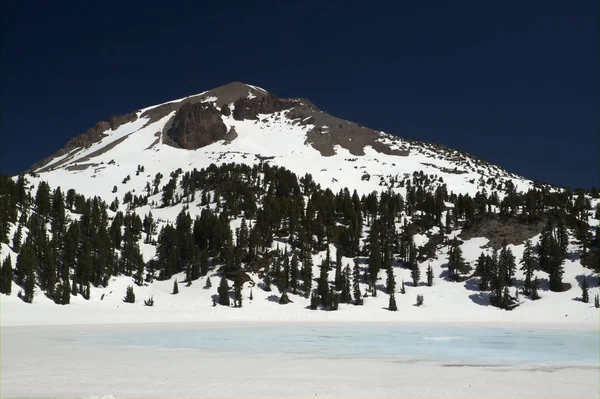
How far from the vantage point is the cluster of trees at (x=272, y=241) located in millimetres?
69000

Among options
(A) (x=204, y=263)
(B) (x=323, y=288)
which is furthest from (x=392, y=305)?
(A) (x=204, y=263)

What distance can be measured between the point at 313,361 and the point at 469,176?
16381 centimetres

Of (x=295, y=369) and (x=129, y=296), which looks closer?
(x=295, y=369)

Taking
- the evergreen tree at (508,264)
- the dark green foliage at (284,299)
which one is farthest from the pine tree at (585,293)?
the dark green foliage at (284,299)

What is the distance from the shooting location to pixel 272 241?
89375 mm

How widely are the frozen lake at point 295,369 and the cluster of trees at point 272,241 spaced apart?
130 ft

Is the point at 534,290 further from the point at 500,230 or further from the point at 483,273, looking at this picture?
the point at 500,230

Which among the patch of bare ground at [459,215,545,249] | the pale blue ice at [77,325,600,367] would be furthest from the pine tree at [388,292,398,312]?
the pale blue ice at [77,325,600,367]

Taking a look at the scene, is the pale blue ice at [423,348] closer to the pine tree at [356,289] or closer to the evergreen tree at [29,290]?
the evergreen tree at [29,290]

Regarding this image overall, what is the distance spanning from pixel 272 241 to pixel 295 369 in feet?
231

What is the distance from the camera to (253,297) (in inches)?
2857

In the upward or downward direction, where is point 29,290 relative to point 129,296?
upward

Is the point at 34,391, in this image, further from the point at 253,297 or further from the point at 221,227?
the point at 221,227

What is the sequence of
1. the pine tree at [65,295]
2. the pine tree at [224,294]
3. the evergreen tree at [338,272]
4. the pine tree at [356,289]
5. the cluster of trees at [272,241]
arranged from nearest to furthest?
Answer: the pine tree at [65,295]
the cluster of trees at [272,241]
the pine tree at [224,294]
the pine tree at [356,289]
the evergreen tree at [338,272]
